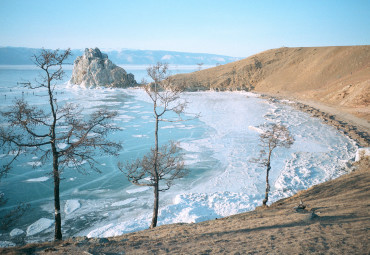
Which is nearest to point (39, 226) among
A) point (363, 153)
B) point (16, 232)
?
point (16, 232)

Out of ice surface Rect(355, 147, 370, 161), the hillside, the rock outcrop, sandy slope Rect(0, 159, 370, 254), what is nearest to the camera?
sandy slope Rect(0, 159, 370, 254)

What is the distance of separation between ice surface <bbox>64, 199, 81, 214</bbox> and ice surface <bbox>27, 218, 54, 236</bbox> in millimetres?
909

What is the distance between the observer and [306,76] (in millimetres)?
52125

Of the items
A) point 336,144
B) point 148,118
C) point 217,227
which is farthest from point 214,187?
point 148,118

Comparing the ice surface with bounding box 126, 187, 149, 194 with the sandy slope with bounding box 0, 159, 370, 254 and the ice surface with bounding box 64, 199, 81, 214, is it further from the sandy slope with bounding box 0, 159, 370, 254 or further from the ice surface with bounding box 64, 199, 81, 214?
the sandy slope with bounding box 0, 159, 370, 254

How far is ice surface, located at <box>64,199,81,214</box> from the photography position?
1103cm

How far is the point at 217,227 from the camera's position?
21.1ft

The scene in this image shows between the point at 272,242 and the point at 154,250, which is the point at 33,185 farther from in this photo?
the point at 272,242

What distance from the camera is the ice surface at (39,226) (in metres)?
9.37

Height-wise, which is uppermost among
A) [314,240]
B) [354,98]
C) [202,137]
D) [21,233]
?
[354,98]

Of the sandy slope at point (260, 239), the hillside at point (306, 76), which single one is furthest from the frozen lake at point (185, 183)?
the hillside at point (306, 76)

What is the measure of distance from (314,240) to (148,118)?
83.3 feet

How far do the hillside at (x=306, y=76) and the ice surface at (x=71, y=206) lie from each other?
25.4m

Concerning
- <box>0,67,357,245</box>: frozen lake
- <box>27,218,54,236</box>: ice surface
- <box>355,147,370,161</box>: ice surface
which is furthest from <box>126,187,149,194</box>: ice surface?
<box>355,147,370,161</box>: ice surface
